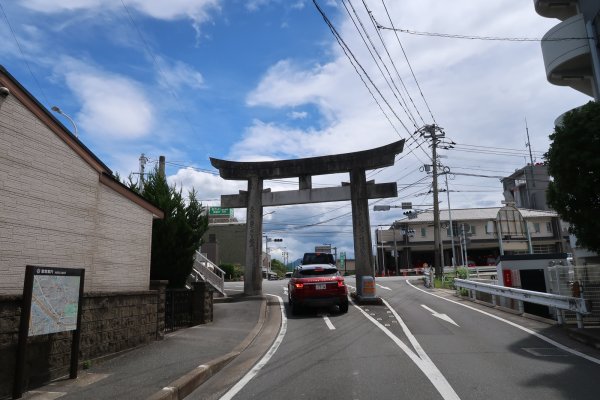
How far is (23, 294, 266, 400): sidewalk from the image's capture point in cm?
617

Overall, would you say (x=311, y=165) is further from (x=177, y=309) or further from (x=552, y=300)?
(x=552, y=300)

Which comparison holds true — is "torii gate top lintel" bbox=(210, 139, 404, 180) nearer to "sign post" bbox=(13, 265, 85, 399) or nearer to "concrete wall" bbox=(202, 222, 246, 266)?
"sign post" bbox=(13, 265, 85, 399)

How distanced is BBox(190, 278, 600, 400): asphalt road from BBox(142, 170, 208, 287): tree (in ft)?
12.2

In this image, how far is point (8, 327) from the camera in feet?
19.8

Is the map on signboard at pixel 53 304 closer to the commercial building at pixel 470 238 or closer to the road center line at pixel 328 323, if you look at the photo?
the road center line at pixel 328 323

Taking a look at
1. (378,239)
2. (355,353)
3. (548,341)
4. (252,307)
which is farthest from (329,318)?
(378,239)

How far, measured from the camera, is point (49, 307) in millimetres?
6355

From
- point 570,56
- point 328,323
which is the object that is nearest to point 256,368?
point 328,323

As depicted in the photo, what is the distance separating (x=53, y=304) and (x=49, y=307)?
0.29 feet

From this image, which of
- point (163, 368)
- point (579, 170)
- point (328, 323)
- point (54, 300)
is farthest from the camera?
point (328, 323)

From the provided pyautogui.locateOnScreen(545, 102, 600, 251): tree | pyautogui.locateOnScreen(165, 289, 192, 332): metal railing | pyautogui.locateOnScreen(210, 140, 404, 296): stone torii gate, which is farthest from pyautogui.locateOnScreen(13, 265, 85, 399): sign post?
pyautogui.locateOnScreen(210, 140, 404, 296): stone torii gate

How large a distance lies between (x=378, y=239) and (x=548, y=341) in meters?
49.5

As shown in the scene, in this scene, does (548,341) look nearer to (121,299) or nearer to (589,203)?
(589,203)

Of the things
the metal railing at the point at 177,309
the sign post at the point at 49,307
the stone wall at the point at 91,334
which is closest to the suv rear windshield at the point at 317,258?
the metal railing at the point at 177,309
